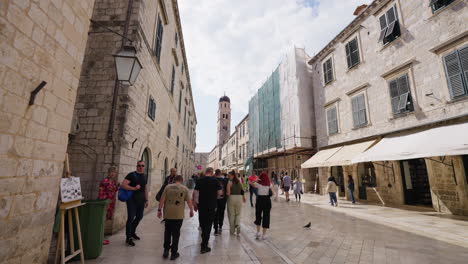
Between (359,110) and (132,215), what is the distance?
40.0 feet

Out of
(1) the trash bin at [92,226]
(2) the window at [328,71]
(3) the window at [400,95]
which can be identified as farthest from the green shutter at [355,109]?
(1) the trash bin at [92,226]

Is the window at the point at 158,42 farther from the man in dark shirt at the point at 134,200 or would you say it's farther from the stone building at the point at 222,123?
the stone building at the point at 222,123

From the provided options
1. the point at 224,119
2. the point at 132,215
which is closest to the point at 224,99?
the point at 224,119

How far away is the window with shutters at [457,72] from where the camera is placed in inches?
288

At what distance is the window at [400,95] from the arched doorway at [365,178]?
3643 mm

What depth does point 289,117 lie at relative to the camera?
1700 centimetres

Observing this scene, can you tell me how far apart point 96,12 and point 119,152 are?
4799mm

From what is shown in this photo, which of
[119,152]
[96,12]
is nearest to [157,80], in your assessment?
[96,12]

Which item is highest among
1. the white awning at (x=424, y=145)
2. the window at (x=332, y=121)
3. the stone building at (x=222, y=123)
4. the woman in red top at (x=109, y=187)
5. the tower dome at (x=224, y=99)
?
the tower dome at (x=224, y=99)

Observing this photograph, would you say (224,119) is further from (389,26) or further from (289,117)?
(389,26)

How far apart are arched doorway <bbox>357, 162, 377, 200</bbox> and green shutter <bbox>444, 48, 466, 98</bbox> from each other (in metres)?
5.37

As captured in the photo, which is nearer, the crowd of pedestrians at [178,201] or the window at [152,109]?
the crowd of pedestrians at [178,201]

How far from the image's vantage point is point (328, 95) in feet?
46.7

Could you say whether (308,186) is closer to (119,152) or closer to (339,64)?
(339,64)
